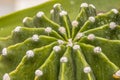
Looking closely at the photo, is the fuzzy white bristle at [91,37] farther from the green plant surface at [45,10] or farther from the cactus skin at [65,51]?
the green plant surface at [45,10]

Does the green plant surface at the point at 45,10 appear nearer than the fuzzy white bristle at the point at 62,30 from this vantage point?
No

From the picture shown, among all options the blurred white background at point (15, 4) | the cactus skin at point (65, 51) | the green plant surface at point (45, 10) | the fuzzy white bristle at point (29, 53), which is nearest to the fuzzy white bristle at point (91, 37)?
the cactus skin at point (65, 51)

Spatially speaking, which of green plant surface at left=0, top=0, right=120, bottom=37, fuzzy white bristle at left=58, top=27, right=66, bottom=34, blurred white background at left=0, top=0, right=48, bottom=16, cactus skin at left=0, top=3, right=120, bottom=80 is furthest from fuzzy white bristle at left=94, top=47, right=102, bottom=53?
blurred white background at left=0, top=0, right=48, bottom=16

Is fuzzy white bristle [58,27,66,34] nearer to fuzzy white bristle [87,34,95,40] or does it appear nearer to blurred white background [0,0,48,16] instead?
fuzzy white bristle [87,34,95,40]

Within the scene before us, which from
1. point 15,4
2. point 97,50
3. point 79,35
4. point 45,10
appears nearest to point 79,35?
point 79,35

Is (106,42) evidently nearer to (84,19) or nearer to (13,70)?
(84,19)

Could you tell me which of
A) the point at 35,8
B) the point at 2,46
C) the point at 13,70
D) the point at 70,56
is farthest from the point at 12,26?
the point at 70,56
